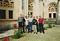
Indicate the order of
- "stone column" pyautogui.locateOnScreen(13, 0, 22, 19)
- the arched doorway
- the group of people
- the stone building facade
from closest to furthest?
1. the group of people
2. the stone building facade
3. "stone column" pyautogui.locateOnScreen(13, 0, 22, 19)
4. the arched doorway

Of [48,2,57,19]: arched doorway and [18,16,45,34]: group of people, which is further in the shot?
[48,2,57,19]: arched doorway

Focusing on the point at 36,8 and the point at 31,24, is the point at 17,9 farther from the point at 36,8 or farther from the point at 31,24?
the point at 36,8

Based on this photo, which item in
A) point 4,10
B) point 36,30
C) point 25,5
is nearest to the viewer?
point 36,30

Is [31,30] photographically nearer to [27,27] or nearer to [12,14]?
[27,27]

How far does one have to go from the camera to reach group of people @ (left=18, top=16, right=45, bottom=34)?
2259cm

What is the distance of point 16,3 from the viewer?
34.8 metres

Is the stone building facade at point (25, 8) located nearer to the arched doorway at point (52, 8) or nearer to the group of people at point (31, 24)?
the arched doorway at point (52, 8)

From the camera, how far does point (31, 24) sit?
23.2m

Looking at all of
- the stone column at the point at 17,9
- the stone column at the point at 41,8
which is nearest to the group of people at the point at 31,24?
the stone column at the point at 17,9

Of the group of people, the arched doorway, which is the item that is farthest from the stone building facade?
the group of people

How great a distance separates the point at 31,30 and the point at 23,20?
170cm

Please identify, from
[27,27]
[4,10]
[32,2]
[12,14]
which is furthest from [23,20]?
[32,2]

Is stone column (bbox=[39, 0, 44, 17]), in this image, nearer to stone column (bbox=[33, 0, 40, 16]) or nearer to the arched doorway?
stone column (bbox=[33, 0, 40, 16])

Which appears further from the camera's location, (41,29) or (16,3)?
(16,3)
